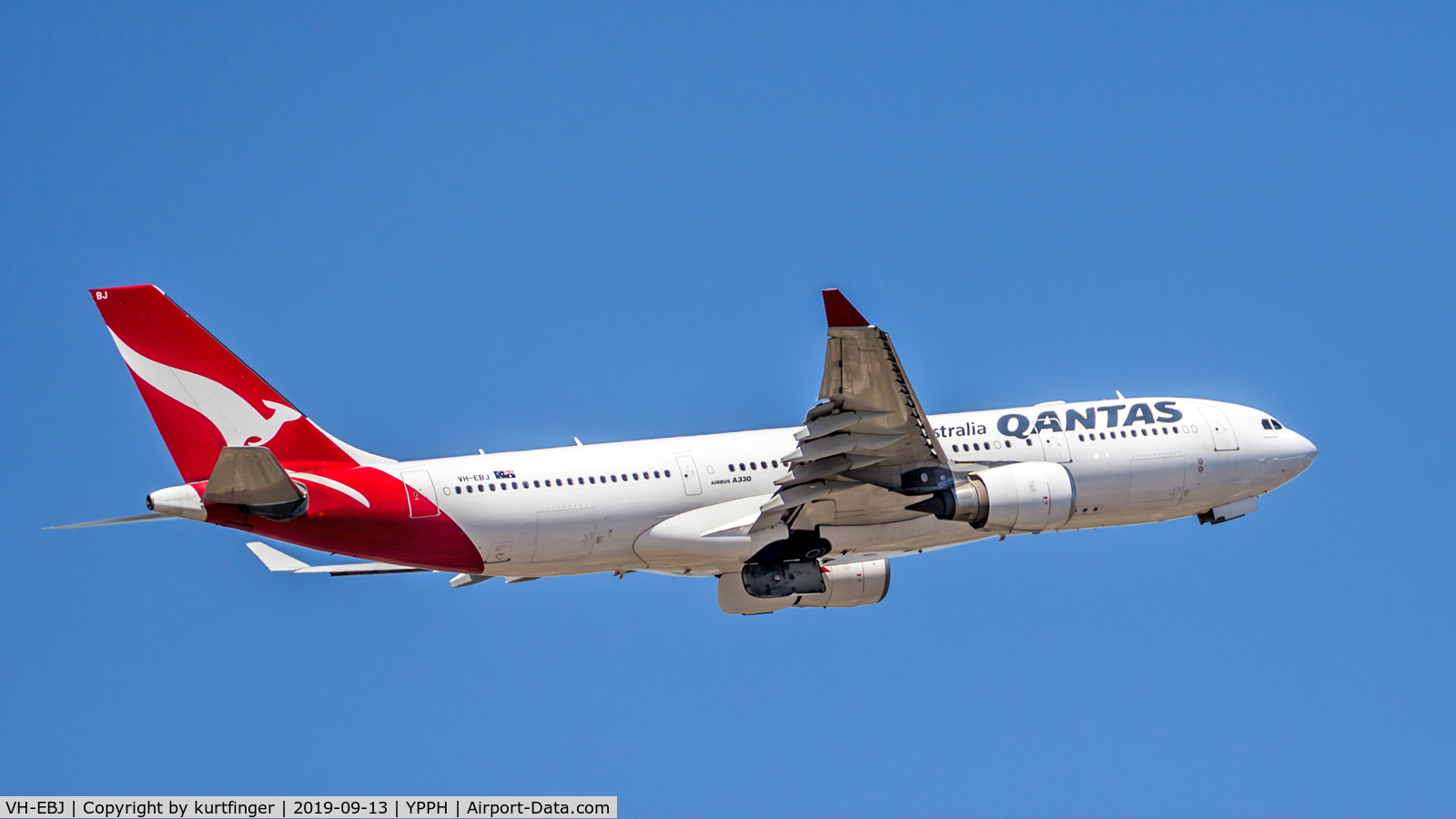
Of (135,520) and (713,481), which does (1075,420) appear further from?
(135,520)

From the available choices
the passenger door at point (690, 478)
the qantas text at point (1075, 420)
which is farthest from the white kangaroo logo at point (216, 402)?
the qantas text at point (1075, 420)

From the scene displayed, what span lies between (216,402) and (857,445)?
45.4 ft

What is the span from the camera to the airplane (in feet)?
106

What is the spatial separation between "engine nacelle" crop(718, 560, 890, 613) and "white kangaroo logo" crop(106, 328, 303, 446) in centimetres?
1185

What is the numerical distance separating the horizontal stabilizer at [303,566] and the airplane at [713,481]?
0.17 ft

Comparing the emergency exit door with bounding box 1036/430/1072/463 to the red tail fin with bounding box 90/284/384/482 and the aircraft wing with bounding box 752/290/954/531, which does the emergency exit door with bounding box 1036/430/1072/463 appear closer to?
the aircraft wing with bounding box 752/290/954/531

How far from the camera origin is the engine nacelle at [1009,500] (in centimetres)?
3466

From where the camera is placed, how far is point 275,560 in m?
37.5

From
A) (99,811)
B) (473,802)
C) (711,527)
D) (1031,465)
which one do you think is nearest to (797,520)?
(711,527)

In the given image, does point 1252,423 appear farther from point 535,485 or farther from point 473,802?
point 473,802

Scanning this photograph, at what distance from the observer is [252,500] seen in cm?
3111

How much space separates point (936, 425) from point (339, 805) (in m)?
16.0

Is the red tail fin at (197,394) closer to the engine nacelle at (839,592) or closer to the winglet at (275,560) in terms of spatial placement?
the winglet at (275,560)
